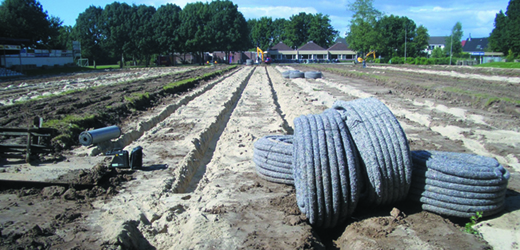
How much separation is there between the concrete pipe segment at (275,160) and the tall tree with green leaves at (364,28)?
2972 inches

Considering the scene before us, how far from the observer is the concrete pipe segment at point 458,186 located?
14.4 feet

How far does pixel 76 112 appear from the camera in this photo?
1187 cm

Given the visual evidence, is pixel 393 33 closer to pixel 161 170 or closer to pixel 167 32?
pixel 167 32

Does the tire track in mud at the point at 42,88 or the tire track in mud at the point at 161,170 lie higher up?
the tire track in mud at the point at 42,88

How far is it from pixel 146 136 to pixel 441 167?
21.5 feet

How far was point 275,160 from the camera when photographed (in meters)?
5.45

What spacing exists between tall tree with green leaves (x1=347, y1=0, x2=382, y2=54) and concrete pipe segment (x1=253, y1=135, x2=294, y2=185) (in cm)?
7549

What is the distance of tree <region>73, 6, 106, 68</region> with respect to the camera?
228 feet

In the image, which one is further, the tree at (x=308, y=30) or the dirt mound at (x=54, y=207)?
the tree at (x=308, y=30)

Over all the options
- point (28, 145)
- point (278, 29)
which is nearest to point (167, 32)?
point (278, 29)

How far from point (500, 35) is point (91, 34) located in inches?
3012

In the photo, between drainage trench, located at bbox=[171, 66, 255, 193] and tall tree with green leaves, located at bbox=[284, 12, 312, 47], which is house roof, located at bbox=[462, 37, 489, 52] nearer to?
tall tree with green leaves, located at bbox=[284, 12, 312, 47]

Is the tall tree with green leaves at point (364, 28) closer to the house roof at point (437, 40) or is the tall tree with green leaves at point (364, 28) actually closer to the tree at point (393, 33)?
the tree at point (393, 33)

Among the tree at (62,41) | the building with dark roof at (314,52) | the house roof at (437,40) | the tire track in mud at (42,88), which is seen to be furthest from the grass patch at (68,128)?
the house roof at (437,40)
